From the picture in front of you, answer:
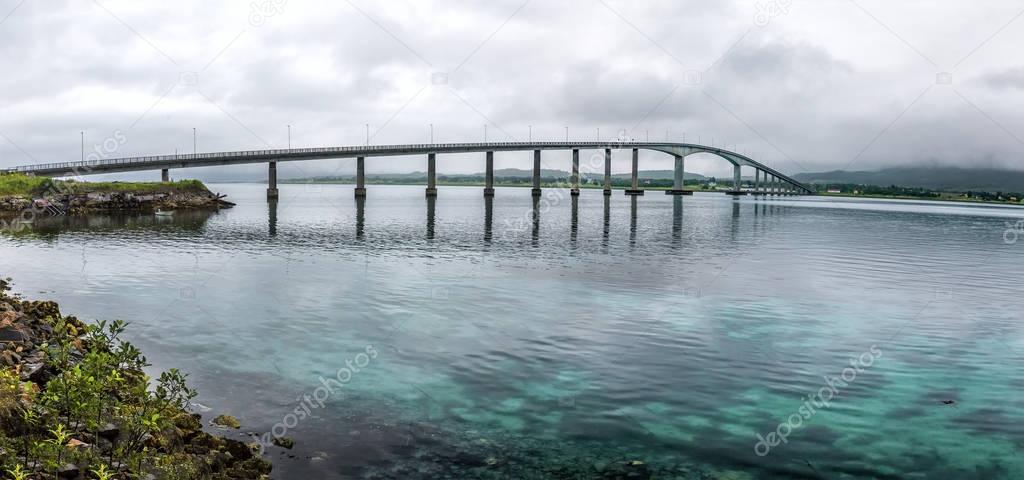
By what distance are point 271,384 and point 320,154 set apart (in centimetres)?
17971

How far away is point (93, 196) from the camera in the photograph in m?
117

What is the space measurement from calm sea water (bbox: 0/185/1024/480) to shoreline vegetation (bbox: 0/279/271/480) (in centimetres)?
128

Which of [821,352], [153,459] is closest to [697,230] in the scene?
[821,352]

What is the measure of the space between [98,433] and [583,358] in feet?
46.1

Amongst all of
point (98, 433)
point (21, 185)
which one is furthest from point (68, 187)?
point (98, 433)

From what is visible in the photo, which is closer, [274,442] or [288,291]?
[274,442]

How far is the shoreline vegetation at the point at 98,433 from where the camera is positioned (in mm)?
10578

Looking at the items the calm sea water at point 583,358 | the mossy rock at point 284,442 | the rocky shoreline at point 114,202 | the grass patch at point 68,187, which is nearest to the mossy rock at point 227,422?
A: the calm sea water at point 583,358

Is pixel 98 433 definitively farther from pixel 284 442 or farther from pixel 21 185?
pixel 21 185

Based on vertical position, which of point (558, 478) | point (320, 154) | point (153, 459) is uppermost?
point (320, 154)

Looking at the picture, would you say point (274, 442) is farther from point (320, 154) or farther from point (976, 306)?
point (320, 154)

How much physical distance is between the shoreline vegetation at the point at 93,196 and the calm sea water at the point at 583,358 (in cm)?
6651

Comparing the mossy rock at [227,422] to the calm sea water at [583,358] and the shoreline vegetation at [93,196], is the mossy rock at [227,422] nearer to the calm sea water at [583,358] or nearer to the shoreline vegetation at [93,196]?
the calm sea water at [583,358]

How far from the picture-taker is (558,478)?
12.9 m
